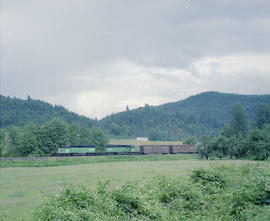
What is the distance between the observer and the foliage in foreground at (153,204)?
9.14 metres

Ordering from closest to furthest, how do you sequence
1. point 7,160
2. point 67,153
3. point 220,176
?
1. point 220,176
2. point 7,160
3. point 67,153

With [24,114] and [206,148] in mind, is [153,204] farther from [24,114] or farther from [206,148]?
[24,114]

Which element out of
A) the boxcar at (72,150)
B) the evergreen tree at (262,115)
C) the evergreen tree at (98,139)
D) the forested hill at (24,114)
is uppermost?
the forested hill at (24,114)

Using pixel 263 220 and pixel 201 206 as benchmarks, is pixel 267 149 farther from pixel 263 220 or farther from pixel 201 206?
pixel 263 220

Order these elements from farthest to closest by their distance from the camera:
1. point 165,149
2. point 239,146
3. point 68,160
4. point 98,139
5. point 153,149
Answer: point 98,139 < point 165,149 < point 153,149 < point 239,146 < point 68,160

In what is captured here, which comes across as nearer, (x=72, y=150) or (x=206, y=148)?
(x=206, y=148)

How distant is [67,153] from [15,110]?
83.6m

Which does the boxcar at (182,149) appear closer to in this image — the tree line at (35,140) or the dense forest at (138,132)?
the dense forest at (138,132)

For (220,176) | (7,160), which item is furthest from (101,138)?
(220,176)

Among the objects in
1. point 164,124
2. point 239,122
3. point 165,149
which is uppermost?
point 164,124

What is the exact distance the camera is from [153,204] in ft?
40.1

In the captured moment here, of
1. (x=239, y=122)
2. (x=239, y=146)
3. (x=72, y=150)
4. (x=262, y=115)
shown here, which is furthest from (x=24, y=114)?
(x=239, y=146)

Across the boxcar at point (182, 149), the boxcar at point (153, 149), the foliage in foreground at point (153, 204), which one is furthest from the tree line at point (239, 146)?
the foliage in foreground at point (153, 204)

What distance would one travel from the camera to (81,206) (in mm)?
10094
